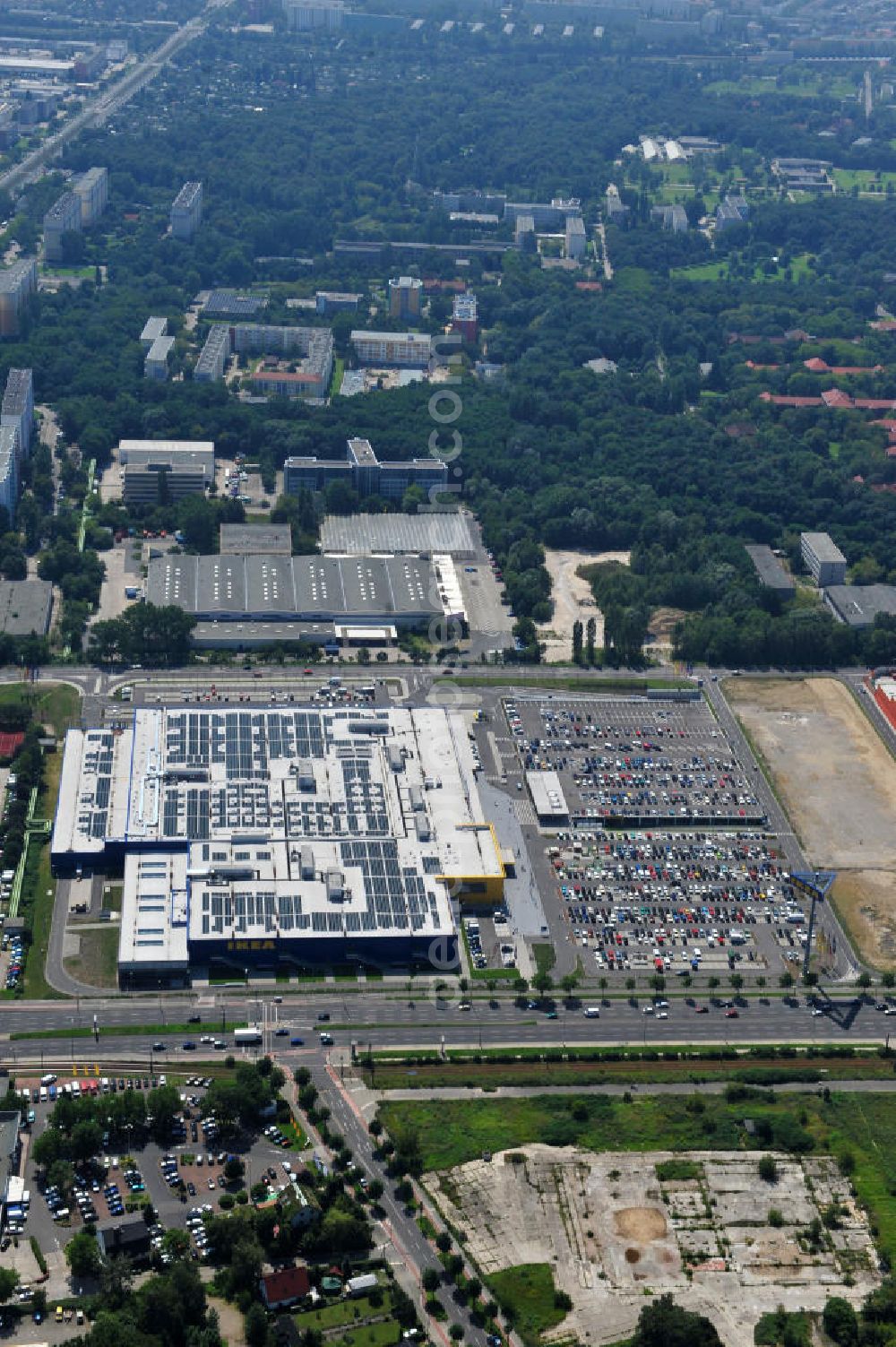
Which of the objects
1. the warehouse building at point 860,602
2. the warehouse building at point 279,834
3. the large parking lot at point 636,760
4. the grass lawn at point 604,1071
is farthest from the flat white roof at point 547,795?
the warehouse building at point 860,602

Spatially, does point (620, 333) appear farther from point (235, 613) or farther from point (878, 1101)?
point (878, 1101)

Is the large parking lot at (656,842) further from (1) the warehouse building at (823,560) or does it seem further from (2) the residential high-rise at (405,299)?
(2) the residential high-rise at (405,299)

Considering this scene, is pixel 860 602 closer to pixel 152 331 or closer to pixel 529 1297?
pixel 529 1297

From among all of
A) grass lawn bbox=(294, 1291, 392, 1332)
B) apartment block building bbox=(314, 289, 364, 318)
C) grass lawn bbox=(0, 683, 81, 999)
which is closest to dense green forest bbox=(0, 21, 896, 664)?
apartment block building bbox=(314, 289, 364, 318)

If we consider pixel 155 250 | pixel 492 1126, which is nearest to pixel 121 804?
pixel 492 1126

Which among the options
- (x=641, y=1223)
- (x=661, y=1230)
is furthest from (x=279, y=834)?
(x=661, y=1230)
